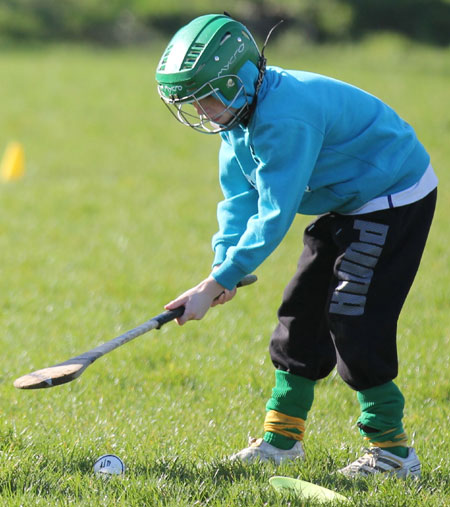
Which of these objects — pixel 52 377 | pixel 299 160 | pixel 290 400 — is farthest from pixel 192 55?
pixel 290 400

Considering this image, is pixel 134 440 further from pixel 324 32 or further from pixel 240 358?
pixel 324 32

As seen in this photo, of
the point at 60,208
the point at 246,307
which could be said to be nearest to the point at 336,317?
the point at 246,307

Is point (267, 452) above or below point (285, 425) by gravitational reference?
below

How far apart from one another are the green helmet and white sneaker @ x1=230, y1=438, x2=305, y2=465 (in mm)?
1347

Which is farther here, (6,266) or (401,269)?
(6,266)

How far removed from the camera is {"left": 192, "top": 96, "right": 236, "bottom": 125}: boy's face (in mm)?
3098

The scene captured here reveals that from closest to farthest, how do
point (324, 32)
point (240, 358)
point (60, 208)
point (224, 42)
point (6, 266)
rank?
point (224, 42), point (240, 358), point (6, 266), point (60, 208), point (324, 32)

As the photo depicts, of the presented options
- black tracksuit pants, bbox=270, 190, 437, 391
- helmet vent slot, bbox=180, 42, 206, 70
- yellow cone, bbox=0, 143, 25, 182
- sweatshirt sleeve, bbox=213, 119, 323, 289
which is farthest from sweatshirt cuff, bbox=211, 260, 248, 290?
yellow cone, bbox=0, 143, 25, 182

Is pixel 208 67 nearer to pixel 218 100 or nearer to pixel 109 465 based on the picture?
pixel 218 100

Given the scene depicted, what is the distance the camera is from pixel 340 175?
330 centimetres

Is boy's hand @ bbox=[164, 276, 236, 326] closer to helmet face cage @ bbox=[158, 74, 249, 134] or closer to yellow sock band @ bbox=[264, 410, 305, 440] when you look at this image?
helmet face cage @ bbox=[158, 74, 249, 134]

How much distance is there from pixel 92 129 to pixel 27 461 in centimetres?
1094

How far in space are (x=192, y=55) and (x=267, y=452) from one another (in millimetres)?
1660

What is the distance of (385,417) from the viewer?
3.42 metres
